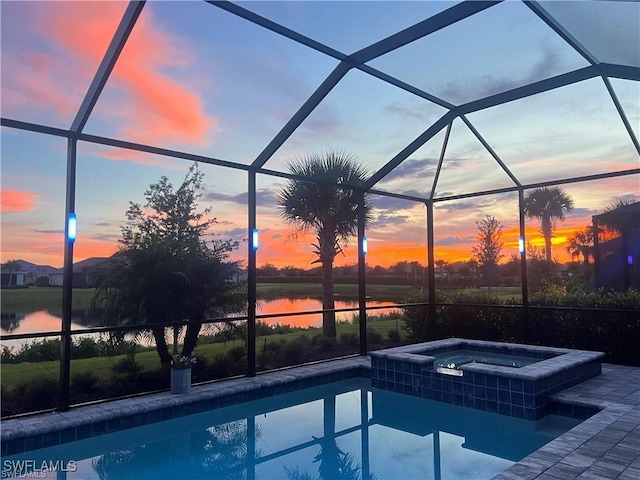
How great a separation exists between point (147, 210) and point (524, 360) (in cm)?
640

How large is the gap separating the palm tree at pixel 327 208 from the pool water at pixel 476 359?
2.20 m

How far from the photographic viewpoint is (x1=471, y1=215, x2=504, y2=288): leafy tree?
457 inches

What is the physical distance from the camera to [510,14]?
4641mm

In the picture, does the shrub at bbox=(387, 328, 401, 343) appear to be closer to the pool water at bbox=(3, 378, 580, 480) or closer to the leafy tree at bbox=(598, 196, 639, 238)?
the pool water at bbox=(3, 378, 580, 480)

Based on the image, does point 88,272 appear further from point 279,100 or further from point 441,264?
point 441,264

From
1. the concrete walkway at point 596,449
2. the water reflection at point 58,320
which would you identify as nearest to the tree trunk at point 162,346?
the water reflection at point 58,320

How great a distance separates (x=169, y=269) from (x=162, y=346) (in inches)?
43.9

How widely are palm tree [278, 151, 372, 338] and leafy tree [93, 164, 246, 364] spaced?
81.1 inches

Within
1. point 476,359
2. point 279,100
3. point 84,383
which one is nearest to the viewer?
point 84,383

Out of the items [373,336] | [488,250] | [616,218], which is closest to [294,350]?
[373,336]

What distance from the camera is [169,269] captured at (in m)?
6.75

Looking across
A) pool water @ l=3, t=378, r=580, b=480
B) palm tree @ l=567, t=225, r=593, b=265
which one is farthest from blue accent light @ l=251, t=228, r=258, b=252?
palm tree @ l=567, t=225, r=593, b=265

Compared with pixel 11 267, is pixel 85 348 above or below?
below

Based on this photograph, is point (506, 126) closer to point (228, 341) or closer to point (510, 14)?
point (510, 14)
